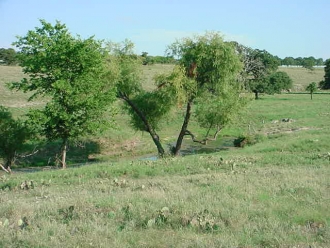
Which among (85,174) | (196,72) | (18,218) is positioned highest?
(196,72)

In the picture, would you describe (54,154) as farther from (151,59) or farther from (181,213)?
(151,59)

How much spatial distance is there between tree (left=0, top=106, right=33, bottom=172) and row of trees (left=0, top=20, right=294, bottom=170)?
0.07m

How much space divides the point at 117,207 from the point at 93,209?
49 cm

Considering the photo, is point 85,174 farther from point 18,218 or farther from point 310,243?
point 310,243

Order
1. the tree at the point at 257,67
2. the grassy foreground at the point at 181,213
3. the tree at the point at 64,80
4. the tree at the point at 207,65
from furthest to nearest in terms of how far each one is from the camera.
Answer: the tree at the point at 257,67, the tree at the point at 207,65, the tree at the point at 64,80, the grassy foreground at the point at 181,213

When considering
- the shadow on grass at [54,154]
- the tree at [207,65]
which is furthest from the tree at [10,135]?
the tree at [207,65]

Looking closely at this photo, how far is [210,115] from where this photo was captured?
29469 mm

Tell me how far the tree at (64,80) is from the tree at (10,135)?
305 cm

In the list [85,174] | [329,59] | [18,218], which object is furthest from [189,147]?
[329,59]

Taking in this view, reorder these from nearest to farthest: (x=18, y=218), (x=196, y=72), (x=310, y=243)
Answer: (x=310, y=243) → (x=18, y=218) → (x=196, y=72)

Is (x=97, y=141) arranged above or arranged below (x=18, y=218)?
below

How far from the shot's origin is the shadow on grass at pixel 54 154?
32.3 metres

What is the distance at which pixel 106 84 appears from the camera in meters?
27.8

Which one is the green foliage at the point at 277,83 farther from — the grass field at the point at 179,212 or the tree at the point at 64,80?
the grass field at the point at 179,212
